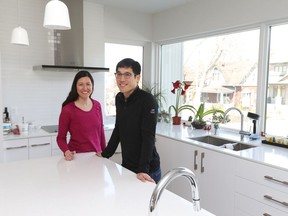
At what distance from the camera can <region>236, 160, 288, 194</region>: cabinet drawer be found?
78.0 inches

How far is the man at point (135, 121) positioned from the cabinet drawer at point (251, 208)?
0.88 meters

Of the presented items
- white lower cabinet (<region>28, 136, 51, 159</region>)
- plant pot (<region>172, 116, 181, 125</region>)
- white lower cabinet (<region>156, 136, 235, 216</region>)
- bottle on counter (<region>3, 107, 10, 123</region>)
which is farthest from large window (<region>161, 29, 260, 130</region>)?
bottle on counter (<region>3, 107, 10, 123</region>)

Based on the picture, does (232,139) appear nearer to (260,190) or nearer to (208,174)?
(208,174)

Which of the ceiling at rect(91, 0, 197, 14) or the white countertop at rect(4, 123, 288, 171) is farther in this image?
the ceiling at rect(91, 0, 197, 14)

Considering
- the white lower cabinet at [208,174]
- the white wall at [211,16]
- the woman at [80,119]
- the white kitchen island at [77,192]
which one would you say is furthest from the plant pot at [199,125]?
the white kitchen island at [77,192]

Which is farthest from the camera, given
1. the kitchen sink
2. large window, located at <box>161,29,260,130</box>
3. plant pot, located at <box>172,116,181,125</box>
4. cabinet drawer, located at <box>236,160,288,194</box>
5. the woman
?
plant pot, located at <box>172,116,181,125</box>

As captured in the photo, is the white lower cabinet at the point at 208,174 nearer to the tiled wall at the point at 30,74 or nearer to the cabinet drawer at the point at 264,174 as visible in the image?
the cabinet drawer at the point at 264,174

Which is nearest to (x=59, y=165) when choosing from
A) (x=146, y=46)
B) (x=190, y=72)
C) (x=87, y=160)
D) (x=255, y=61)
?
(x=87, y=160)

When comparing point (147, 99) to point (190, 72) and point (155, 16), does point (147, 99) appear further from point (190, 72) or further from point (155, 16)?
point (155, 16)

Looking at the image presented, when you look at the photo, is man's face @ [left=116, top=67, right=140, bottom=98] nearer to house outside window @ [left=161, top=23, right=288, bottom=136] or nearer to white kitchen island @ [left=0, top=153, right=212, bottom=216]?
white kitchen island @ [left=0, top=153, right=212, bottom=216]

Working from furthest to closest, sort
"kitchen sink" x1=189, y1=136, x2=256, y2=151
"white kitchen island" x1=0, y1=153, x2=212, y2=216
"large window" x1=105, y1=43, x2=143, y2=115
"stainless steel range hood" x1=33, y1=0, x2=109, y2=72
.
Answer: "large window" x1=105, y1=43, x2=143, y2=115, "stainless steel range hood" x1=33, y1=0, x2=109, y2=72, "kitchen sink" x1=189, y1=136, x2=256, y2=151, "white kitchen island" x1=0, y1=153, x2=212, y2=216

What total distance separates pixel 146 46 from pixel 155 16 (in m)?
0.51

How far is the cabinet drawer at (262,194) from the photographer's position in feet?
6.51

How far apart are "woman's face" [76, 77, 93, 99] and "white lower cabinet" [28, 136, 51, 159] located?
49.3 inches
